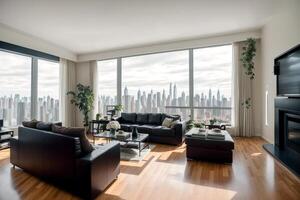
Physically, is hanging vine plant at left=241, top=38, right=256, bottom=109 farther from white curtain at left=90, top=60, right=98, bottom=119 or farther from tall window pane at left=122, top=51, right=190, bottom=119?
white curtain at left=90, top=60, right=98, bottom=119

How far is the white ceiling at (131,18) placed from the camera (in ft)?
11.2

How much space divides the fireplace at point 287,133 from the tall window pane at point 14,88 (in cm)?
669

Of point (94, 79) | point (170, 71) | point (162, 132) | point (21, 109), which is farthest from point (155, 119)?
point (21, 109)

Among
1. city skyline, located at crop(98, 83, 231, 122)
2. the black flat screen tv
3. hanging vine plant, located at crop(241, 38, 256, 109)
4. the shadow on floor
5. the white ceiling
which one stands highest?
the white ceiling

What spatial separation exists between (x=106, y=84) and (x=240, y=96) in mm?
4918

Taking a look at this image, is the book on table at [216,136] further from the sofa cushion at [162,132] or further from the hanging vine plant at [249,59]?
the hanging vine plant at [249,59]

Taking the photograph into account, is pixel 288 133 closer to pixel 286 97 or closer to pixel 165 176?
pixel 286 97

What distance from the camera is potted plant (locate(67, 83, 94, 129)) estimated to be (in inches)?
260

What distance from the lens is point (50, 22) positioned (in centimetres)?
417

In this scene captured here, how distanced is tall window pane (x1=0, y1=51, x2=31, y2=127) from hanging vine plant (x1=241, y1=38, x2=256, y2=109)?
655cm

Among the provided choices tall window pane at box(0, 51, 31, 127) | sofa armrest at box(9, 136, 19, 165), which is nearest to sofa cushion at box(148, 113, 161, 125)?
sofa armrest at box(9, 136, 19, 165)

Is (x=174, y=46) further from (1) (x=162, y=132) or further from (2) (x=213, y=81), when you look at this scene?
(1) (x=162, y=132)

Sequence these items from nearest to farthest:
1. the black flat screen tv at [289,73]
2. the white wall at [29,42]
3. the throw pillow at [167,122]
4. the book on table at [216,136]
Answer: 1. the black flat screen tv at [289,73]
2. the book on table at [216,136]
3. the white wall at [29,42]
4. the throw pillow at [167,122]

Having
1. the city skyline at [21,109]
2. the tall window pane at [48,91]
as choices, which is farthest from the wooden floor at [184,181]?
the tall window pane at [48,91]
